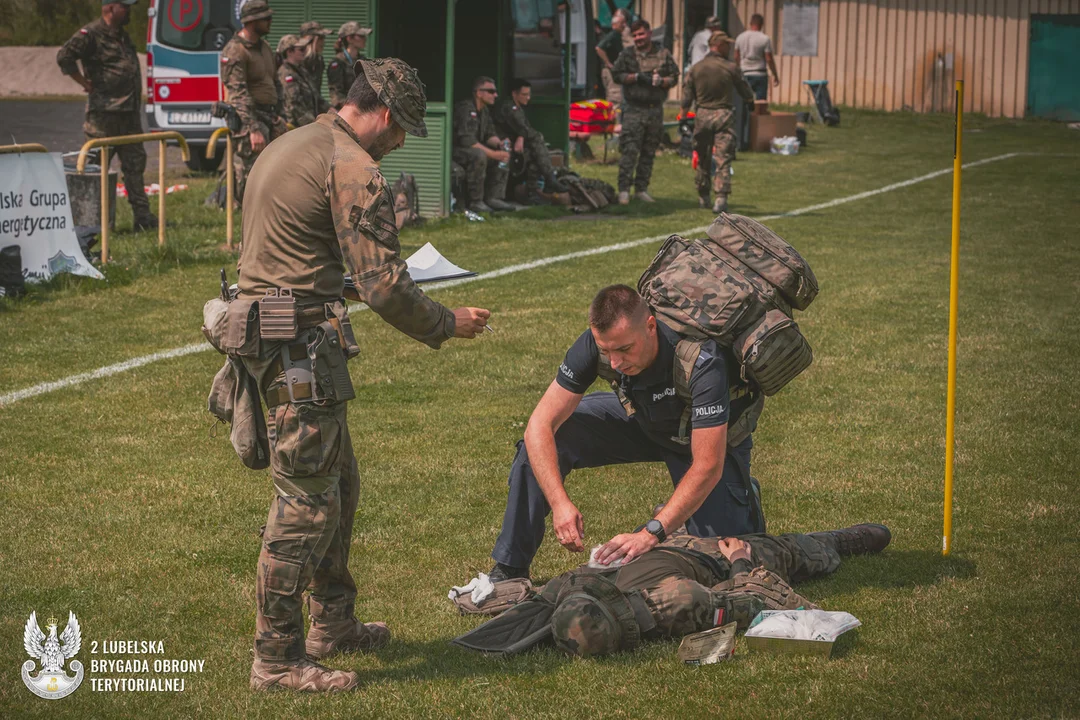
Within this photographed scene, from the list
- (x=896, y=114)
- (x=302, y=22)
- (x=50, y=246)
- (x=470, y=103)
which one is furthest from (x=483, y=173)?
(x=896, y=114)

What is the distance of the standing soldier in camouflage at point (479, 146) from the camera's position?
642 inches

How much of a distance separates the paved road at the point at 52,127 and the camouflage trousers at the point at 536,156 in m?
5.75

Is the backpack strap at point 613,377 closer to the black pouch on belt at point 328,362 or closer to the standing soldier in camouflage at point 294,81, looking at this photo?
the black pouch on belt at point 328,362

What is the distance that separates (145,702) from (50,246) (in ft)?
26.2

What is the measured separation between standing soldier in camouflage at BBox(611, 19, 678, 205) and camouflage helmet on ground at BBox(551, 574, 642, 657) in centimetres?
1334

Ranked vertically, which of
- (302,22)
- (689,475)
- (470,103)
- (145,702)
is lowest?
(145,702)

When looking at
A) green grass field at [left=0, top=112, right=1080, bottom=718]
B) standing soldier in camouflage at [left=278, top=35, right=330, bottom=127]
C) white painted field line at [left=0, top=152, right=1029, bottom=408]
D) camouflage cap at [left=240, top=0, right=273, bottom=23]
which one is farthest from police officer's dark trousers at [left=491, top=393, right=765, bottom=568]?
standing soldier in camouflage at [left=278, top=35, right=330, bottom=127]

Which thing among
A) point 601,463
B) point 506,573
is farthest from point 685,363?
point 506,573

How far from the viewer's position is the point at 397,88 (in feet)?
15.0

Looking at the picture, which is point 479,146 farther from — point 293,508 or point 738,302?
point 293,508

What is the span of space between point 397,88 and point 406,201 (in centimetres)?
1072

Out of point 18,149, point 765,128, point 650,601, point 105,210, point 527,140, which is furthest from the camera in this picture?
point 765,128

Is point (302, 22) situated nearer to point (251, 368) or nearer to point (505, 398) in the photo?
point (505, 398)

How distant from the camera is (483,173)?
16422 millimetres
